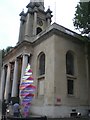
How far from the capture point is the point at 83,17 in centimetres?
2017

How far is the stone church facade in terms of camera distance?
63.4 ft

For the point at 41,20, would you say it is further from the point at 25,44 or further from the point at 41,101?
the point at 41,101

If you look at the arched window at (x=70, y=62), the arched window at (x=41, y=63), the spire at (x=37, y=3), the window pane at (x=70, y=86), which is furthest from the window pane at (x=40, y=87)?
the spire at (x=37, y=3)

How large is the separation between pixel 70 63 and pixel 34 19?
13761 mm

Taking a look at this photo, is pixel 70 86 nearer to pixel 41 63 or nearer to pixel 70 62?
pixel 70 62

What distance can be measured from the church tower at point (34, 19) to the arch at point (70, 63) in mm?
10273

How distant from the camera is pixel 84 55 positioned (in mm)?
23953

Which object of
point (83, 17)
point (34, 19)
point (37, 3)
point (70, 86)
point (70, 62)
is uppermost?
point (37, 3)

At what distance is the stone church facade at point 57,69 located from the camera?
→ 19.3m

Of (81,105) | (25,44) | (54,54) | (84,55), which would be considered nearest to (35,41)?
(25,44)

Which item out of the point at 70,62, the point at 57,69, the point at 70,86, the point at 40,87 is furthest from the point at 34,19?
the point at 70,86

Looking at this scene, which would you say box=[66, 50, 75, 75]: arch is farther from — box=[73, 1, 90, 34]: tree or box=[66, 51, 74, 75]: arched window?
box=[73, 1, 90, 34]: tree

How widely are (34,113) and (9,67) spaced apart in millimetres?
11947

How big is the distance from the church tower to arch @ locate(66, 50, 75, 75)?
404 inches
